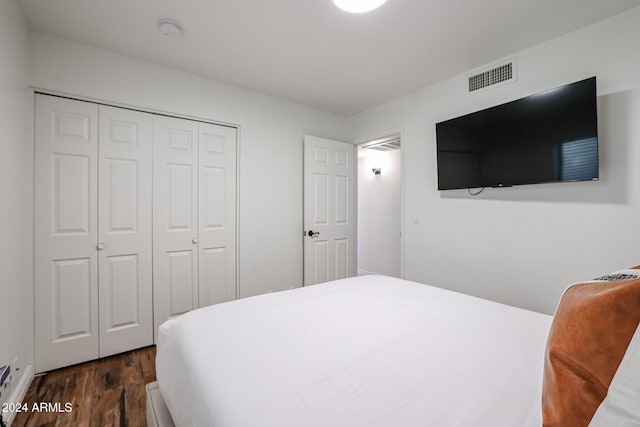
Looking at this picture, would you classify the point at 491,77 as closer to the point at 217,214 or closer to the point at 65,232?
the point at 217,214

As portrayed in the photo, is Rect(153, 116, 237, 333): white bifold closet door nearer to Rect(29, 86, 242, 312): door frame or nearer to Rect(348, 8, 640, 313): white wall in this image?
Rect(29, 86, 242, 312): door frame

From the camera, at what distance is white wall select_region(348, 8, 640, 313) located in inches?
69.8

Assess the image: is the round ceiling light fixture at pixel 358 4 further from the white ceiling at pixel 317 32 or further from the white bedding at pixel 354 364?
the white bedding at pixel 354 364

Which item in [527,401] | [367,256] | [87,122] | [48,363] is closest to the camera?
[527,401]

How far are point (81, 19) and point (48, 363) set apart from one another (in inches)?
97.2

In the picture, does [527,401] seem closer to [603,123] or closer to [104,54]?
[603,123]

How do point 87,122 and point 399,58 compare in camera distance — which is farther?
point 399,58

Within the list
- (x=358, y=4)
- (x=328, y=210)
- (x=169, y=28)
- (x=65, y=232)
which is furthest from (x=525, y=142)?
(x=65, y=232)

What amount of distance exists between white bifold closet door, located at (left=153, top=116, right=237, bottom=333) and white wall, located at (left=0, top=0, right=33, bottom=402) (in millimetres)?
785

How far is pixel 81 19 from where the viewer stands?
1.86 metres

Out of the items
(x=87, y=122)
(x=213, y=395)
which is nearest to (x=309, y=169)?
(x=87, y=122)

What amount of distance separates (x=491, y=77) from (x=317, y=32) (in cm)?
157

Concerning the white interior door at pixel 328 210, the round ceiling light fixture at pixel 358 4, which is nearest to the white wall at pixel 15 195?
the round ceiling light fixture at pixel 358 4

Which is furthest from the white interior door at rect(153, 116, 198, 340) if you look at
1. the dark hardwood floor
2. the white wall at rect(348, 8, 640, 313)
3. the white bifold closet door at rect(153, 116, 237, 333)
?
the white wall at rect(348, 8, 640, 313)
